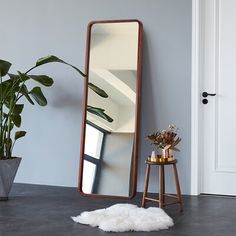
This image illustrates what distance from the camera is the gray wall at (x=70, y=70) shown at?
404 centimetres

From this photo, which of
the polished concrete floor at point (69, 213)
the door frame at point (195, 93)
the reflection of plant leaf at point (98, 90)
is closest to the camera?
the polished concrete floor at point (69, 213)

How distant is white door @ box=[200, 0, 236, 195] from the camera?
4.00 meters

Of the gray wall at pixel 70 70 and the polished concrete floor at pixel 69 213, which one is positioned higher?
the gray wall at pixel 70 70

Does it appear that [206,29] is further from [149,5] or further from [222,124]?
[222,124]

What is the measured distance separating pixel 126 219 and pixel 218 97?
159 cm

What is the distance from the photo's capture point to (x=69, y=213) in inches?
134

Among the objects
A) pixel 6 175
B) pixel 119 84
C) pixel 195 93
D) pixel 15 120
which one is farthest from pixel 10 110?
pixel 195 93

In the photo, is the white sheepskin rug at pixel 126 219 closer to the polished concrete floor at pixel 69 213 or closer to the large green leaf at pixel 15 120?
the polished concrete floor at pixel 69 213

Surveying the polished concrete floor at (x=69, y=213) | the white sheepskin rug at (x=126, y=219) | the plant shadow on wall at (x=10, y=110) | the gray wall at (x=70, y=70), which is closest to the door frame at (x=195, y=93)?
the gray wall at (x=70, y=70)

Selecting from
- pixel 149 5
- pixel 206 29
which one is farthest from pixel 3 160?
pixel 206 29

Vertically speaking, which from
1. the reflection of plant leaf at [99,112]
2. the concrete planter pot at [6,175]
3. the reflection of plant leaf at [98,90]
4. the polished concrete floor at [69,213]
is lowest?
the polished concrete floor at [69,213]

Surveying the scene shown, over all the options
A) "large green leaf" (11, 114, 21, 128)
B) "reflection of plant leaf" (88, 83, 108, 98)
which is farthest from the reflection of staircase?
"large green leaf" (11, 114, 21, 128)

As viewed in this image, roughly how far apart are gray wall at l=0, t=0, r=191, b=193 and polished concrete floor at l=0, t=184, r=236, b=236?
29 centimetres

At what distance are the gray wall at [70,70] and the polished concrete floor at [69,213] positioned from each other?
11.6 inches
